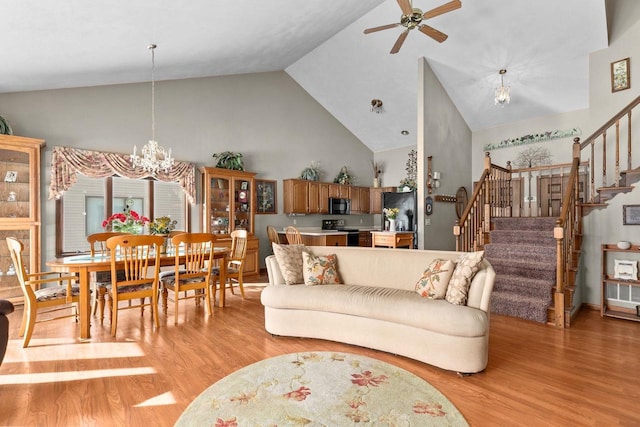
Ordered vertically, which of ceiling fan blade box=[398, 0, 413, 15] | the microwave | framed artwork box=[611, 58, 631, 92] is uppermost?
ceiling fan blade box=[398, 0, 413, 15]

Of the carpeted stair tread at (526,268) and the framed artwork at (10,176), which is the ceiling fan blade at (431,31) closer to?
the carpeted stair tread at (526,268)

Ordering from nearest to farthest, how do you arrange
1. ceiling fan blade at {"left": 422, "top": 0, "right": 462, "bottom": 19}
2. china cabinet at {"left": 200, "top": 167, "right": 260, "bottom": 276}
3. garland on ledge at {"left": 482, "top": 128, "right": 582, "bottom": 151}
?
ceiling fan blade at {"left": 422, "top": 0, "right": 462, "bottom": 19} → china cabinet at {"left": 200, "top": 167, "right": 260, "bottom": 276} → garland on ledge at {"left": 482, "top": 128, "right": 582, "bottom": 151}

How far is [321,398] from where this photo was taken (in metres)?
2.06

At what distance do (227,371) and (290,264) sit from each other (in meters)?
1.22

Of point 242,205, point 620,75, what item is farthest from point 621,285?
point 242,205

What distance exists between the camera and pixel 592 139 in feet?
14.5

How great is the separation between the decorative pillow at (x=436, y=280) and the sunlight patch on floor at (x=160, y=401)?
207 cm

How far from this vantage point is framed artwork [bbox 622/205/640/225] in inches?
162

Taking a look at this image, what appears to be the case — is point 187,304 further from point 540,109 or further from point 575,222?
point 540,109

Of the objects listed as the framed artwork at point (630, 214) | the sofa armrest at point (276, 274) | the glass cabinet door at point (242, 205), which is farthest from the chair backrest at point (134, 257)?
the framed artwork at point (630, 214)

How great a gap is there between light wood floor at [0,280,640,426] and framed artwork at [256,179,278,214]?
→ 3557 mm

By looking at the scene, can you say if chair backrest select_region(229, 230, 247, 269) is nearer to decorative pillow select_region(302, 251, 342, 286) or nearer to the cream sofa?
the cream sofa

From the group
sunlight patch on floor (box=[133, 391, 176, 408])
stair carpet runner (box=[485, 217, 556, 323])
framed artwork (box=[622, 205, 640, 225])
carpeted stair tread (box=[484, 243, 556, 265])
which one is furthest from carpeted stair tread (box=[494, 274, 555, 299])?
sunlight patch on floor (box=[133, 391, 176, 408])

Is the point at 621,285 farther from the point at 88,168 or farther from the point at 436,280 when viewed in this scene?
the point at 88,168
